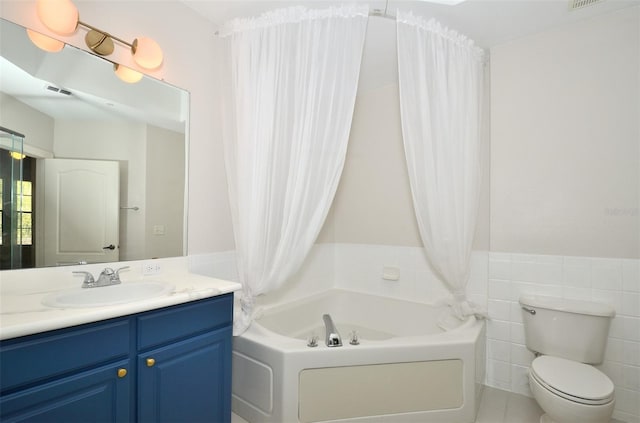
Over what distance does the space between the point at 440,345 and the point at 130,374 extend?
1.63 m

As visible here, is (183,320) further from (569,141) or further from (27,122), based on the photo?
(569,141)

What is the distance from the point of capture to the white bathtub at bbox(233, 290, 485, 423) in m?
1.76

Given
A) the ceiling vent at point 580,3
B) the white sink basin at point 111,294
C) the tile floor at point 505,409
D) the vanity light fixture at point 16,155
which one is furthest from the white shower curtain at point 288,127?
the ceiling vent at point 580,3

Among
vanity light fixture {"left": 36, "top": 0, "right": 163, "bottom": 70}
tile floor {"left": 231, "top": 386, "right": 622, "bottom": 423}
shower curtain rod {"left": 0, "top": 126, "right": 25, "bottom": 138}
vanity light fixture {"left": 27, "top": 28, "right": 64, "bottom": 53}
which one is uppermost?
vanity light fixture {"left": 36, "top": 0, "right": 163, "bottom": 70}

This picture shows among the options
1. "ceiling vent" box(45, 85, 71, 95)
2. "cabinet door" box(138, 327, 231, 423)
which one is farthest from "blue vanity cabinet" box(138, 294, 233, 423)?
"ceiling vent" box(45, 85, 71, 95)

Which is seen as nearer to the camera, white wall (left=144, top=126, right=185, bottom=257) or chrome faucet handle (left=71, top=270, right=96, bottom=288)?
chrome faucet handle (left=71, top=270, right=96, bottom=288)

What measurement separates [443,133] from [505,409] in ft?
6.23

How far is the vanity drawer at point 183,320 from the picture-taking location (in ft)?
4.39

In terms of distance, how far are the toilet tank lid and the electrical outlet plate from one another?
2.44 m

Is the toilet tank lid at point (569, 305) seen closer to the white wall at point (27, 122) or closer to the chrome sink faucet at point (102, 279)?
the chrome sink faucet at point (102, 279)

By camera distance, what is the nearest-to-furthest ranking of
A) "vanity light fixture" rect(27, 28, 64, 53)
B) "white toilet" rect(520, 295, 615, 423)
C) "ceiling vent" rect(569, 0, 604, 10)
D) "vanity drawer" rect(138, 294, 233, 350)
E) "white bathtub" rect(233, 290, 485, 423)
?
"vanity drawer" rect(138, 294, 233, 350), "vanity light fixture" rect(27, 28, 64, 53), "white toilet" rect(520, 295, 615, 423), "white bathtub" rect(233, 290, 485, 423), "ceiling vent" rect(569, 0, 604, 10)

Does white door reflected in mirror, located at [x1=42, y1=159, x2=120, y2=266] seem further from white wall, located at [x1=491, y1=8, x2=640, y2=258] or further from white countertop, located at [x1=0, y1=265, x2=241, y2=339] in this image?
white wall, located at [x1=491, y1=8, x2=640, y2=258]

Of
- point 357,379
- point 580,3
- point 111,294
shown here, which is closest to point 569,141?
point 580,3

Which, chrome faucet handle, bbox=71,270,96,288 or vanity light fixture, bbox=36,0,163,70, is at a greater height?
vanity light fixture, bbox=36,0,163,70
